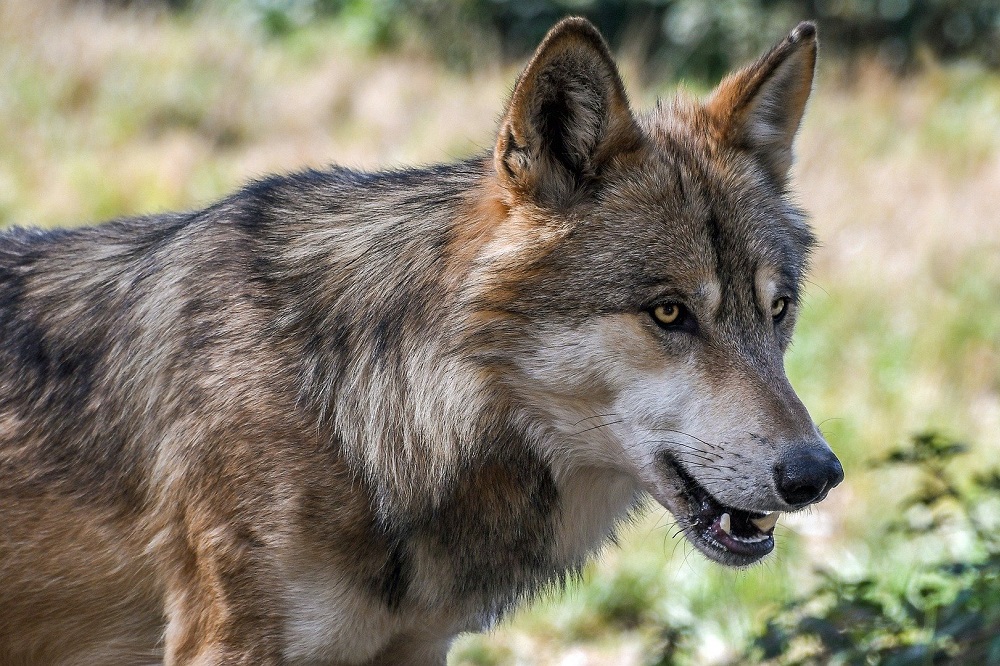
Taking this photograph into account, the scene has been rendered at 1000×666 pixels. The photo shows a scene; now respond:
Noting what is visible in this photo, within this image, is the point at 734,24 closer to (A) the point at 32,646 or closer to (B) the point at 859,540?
(B) the point at 859,540

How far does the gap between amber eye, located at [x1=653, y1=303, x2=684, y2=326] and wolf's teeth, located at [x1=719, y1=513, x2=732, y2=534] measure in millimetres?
509

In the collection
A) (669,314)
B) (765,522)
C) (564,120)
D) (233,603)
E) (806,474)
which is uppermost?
(564,120)

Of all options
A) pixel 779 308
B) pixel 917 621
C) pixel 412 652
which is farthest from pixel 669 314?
pixel 917 621

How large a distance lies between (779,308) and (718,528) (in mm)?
651

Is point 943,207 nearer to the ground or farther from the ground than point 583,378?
nearer to the ground

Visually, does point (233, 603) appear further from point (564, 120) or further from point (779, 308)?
point (779, 308)

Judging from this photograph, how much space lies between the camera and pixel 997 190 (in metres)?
9.73

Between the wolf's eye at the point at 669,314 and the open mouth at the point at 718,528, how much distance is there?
1.13 ft

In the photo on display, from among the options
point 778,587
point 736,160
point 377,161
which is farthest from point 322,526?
point 377,161

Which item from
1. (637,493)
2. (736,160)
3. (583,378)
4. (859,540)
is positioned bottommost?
(859,540)

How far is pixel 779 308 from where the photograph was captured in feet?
10.1

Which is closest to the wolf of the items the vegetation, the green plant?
the green plant

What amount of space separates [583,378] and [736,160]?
837 mm

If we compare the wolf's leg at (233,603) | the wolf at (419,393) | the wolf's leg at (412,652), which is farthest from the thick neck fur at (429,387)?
the wolf's leg at (233,603)
